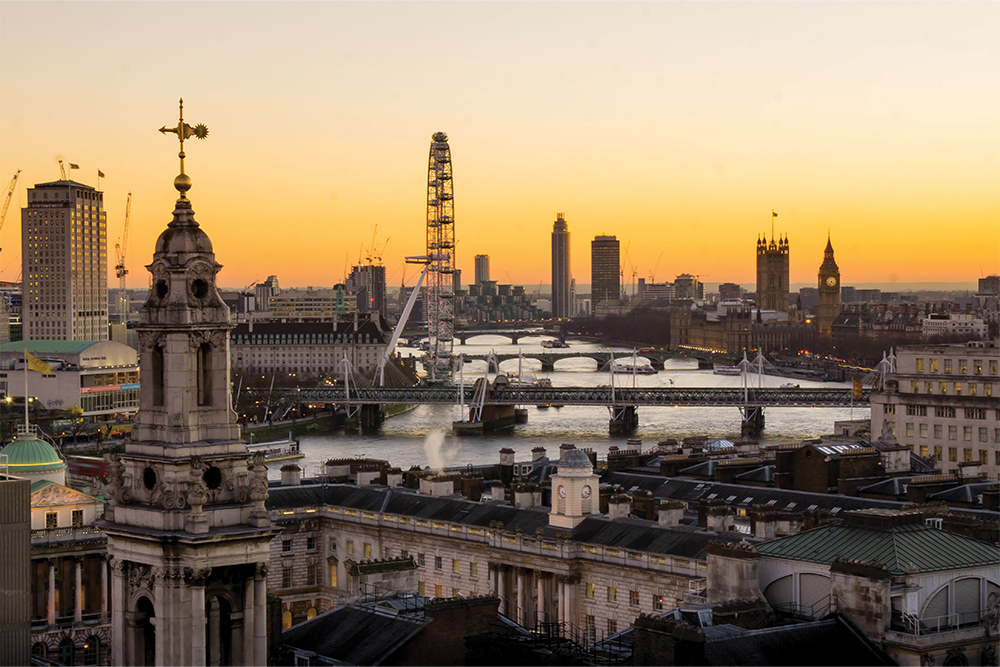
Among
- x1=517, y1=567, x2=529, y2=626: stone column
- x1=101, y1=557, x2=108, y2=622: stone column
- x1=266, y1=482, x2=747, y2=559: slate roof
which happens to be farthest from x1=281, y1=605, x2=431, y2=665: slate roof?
x1=101, y1=557, x2=108, y2=622: stone column

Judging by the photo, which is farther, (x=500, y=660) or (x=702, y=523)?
(x=702, y=523)

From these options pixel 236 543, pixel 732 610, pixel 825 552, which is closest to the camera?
pixel 236 543

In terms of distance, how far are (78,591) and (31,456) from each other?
18.2 feet

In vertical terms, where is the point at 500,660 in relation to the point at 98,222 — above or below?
below

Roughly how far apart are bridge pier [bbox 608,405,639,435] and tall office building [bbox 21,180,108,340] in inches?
3201

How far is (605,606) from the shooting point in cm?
3581

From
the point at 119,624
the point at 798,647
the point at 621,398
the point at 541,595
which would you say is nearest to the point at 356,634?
the point at 119,624

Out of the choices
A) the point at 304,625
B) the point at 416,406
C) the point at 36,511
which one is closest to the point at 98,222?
the point at 416,406

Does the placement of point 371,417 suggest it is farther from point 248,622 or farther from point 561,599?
point 248,622

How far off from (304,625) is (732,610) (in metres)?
6.04

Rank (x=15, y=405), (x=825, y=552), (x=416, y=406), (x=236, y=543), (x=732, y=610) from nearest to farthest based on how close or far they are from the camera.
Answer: (x=236, y=543) → (x=732, y=610) → (x=825, y=552) → (x=15, y=405) → (x=416, y=406)

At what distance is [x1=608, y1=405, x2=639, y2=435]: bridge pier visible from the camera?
10638 centimetres

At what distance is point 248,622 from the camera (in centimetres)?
1973

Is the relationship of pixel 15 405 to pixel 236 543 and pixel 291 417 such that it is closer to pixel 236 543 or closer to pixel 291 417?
pixel 291 417
